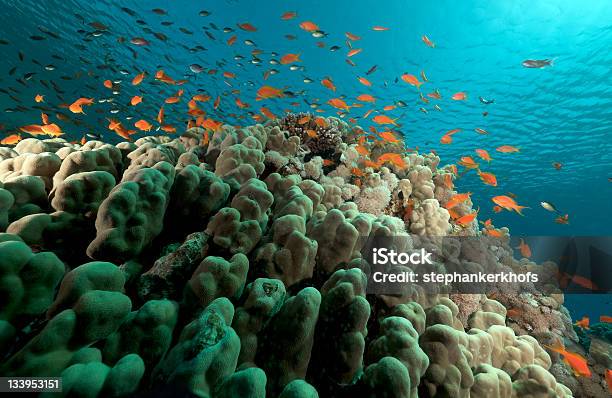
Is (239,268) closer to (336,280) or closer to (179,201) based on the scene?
(336,280)

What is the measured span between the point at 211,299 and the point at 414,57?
84.1 ft

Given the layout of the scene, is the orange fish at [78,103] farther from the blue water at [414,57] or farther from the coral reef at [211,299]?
the blue water at [414,57]

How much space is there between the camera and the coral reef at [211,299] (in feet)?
5.76

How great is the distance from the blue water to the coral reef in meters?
13.7

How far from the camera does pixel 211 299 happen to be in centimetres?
238

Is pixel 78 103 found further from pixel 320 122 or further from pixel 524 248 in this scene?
pixel 524 248

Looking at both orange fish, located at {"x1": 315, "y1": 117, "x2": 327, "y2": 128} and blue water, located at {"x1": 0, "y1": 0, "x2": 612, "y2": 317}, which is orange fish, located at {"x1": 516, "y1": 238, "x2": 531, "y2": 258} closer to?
orange fish, located at {"x1": 315, "y1": 117, "x2": 327, "y2": 128}

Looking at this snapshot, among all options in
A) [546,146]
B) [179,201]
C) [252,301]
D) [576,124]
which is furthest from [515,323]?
[546,146]

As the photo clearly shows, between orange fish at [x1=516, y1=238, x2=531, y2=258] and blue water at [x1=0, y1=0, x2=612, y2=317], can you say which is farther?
blue water at [x1=0, y1=0, x2=612, y2=317]

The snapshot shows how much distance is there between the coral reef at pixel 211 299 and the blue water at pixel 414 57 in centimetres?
1367

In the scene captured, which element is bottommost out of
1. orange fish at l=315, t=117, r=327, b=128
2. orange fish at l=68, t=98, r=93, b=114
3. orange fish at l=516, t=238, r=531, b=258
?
orange fish at l=516, t=238, r=531, b=258

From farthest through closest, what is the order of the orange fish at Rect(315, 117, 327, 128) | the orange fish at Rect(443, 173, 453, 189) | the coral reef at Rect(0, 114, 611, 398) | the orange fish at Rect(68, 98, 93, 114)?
the orange fish at Rect(68, 98, 93, 114) < the orange fish at Rect(315, 117, 327, 128) < the orange fish at Rect(443, 173, 453, 189) < the coral reef at Rect(0, 114, 611, 398)

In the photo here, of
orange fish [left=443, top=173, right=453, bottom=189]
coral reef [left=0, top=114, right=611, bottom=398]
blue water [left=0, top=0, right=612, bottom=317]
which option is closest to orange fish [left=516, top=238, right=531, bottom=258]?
orange fish [left=443, top=173, right=453, bottom=189]

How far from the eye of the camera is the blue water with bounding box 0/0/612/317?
1808 cm
